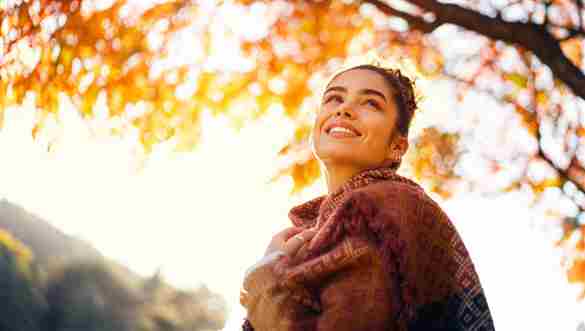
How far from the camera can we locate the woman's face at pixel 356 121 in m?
1.95

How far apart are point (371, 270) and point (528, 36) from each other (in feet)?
10.2

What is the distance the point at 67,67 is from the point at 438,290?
3.69 metres

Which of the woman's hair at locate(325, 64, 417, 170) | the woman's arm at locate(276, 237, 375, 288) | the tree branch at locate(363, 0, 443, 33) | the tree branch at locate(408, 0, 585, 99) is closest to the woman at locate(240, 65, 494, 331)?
the woman's arm at locate(276, 237, 375, 288)

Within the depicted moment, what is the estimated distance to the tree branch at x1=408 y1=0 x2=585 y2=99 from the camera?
3.92 m

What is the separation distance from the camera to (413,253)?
5.01 feet

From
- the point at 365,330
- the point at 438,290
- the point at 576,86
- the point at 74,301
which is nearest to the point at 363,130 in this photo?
the point at 438,290

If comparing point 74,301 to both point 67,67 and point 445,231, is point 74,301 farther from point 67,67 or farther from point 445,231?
point 445,231

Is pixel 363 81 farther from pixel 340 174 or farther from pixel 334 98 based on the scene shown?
pixel 340 174

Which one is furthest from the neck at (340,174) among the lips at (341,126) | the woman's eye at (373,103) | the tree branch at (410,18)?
the tree branch at (410,18)

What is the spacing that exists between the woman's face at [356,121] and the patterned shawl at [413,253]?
259mm

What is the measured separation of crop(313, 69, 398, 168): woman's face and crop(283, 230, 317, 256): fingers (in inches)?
12.8

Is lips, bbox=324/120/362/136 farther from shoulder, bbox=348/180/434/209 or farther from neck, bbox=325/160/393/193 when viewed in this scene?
shoulder, bbox=348/180/434/209

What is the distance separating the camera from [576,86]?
154 inches

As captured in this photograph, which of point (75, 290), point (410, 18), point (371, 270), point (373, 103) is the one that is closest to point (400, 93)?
point (373, 103)
